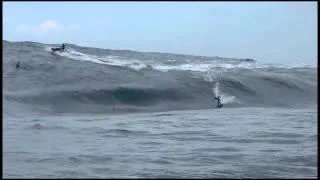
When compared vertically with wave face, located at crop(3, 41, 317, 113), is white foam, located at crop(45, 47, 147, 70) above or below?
above

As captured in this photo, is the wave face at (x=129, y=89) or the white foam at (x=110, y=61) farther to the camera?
the white foam at (x=110, y=61)

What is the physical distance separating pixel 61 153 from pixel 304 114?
327 inches

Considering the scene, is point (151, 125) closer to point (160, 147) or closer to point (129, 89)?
point (160, 147)

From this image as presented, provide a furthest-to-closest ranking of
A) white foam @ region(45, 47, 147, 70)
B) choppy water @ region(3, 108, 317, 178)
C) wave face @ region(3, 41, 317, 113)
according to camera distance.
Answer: white foam @ region(45, 47, 147, 70)
wave face @ region(3, 41, 317, 113)
choppy water @ region(3, 108, 317, 178)

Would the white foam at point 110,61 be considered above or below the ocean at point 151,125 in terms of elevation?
above

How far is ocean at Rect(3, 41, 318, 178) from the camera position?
292 inches

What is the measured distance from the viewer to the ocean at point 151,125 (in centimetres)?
743

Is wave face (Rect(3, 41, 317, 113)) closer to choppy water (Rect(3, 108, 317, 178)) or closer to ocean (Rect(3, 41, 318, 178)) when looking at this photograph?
ocean (Rect(3, 41, 318, 178))

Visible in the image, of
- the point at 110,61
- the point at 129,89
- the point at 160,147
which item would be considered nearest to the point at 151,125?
the point at 160,147

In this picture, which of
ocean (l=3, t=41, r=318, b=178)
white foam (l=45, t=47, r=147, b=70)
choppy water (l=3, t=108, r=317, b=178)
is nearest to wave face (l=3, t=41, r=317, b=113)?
ocean (l=3, t=41, r=318, b=178)

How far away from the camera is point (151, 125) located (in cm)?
1192

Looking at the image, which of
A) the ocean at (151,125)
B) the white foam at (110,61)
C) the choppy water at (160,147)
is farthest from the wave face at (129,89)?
the choppy water at (160,147)

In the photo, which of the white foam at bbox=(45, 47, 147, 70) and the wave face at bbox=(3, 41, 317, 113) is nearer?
the wave face at bbox=(3, 41, 317, 113)

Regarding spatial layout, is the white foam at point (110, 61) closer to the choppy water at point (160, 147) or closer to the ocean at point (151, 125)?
the ocean at point (151, 125)
